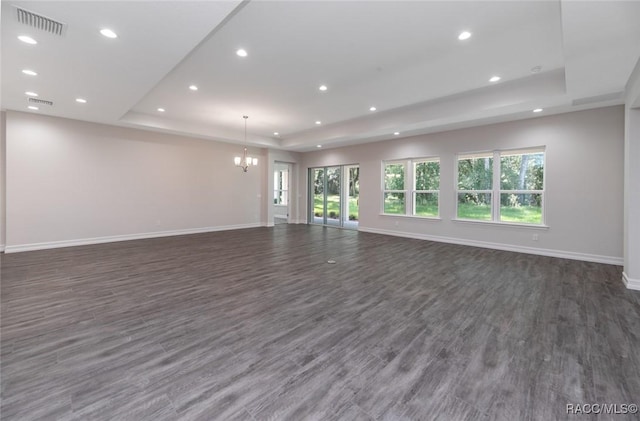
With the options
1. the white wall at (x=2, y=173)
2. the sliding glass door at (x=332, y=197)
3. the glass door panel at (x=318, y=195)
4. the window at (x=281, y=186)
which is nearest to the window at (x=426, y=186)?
the sliding glass door at (x=332, y=197)

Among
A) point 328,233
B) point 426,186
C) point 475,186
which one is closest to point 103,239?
point 328,233

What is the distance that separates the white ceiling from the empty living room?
1.3 inches

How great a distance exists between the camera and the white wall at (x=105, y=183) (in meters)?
5.73

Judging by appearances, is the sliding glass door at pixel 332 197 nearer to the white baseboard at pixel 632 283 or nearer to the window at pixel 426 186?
the window at pixel 426 186

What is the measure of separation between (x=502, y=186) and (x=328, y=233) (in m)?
4.68

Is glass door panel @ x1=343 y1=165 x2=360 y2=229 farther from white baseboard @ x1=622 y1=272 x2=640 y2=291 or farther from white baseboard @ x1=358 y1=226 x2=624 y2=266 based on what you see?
white baseboard @ x1=622 y1=272 x2=640 y2=291

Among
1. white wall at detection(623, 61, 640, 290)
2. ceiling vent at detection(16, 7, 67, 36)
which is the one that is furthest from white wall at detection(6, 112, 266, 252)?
white wall at detection(623, 61, 640, 290)

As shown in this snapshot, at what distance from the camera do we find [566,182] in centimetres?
543

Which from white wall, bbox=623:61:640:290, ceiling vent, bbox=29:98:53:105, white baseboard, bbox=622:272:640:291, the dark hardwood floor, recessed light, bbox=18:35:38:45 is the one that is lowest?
the dark hardwood floor

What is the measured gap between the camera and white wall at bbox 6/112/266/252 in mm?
5734

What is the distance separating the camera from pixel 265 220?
9.95m

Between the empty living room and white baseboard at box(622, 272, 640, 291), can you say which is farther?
white baseboard at box(622, 272, 640, 291)

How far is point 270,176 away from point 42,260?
20.2 feet

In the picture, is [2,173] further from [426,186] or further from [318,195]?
[426,186]
